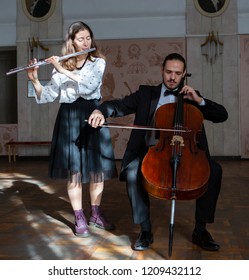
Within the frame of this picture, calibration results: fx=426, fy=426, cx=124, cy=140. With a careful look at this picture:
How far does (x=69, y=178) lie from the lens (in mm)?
2574

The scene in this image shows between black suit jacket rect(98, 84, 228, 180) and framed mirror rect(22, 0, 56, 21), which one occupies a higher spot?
framed mirror rect(22, 0, 56, 21)

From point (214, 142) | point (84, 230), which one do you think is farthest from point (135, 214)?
point (214, 142)

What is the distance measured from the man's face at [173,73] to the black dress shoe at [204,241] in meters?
0.81

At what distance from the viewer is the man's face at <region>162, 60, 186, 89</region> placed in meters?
2.26

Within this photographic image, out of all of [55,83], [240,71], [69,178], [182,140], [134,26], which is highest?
[134,26]

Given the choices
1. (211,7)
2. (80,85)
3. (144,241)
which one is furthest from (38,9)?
(144,241)

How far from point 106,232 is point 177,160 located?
0.86 metres

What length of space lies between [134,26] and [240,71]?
7.41 ft

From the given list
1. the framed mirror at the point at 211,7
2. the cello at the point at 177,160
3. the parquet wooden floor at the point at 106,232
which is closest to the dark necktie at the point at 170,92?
the cello at the point at 177,160

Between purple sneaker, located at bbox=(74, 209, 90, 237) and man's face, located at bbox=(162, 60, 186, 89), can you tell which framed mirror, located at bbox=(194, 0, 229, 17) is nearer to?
man's face, located at bbox=(162, 60, 186, 89)

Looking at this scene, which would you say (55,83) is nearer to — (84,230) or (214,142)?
(84,230)

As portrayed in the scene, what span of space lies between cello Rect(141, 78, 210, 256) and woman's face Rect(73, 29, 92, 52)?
2.07 ft

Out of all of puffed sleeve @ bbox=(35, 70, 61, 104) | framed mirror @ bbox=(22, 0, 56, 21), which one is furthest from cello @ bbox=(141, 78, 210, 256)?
framed mirror @ bbox=(22, 0, 56, 21)

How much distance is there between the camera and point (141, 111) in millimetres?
2361
